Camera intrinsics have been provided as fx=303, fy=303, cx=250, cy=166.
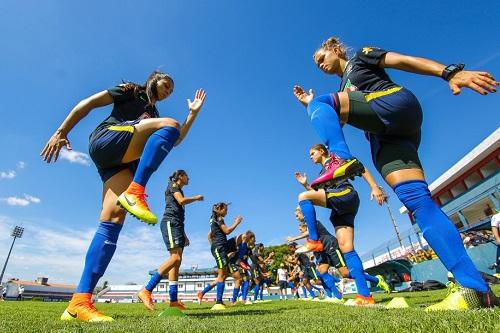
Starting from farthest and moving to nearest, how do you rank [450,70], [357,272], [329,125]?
[357,272] < [329,125] < [450,70]

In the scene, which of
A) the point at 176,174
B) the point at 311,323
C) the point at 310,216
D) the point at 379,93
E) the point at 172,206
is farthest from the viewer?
the point at 176,174

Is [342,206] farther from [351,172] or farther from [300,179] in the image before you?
[351,172]

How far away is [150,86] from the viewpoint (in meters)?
3.34

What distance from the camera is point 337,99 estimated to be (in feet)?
8.61

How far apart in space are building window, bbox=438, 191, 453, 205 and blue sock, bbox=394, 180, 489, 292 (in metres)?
33.1

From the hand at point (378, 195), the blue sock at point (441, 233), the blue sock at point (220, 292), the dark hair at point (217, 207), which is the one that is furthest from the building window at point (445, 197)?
the blue sock at point (441, 233)

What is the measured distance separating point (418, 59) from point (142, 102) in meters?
2.77

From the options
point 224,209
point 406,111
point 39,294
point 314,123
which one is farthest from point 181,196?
point 39,294

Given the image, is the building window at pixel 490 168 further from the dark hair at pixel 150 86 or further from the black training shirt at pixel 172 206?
the dark hair at pixel 150 86

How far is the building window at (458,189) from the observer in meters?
28.1

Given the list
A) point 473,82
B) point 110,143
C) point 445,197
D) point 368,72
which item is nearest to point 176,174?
point 110,143

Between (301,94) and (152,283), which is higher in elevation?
(301,94)

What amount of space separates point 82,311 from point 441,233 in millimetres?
2919

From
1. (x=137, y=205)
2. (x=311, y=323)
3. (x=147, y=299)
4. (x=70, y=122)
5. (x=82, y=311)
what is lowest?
(x=311, y=323)
